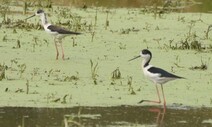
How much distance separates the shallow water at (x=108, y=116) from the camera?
23.5 feet

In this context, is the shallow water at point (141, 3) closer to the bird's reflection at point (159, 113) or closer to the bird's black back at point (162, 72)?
the bird's black back at point (162, 72)

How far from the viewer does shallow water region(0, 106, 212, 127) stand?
716 centimetres

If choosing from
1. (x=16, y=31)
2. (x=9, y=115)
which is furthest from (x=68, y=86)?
(x=16, y=31)

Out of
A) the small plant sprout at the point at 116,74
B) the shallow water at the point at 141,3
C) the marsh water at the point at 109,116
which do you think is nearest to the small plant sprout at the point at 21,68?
the small plant sprout at the point at 116,74

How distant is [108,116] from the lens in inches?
298

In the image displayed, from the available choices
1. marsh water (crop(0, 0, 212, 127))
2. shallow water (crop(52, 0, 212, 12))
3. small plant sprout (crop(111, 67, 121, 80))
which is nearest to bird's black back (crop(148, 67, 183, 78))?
marsh water (crop(0, 0, 212, 127))

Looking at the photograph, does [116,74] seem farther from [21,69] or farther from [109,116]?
[109,116]

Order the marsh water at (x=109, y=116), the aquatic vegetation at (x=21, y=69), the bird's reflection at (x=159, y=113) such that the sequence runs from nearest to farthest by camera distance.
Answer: the marsh water at (x=109, y=116), the bird's reflection at (x=159, y=113), the aquatic vegetation at (x=21, y=69)

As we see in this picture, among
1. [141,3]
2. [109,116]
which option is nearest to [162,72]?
[109,116]

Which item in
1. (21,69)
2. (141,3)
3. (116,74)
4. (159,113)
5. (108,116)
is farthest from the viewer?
(141,3)

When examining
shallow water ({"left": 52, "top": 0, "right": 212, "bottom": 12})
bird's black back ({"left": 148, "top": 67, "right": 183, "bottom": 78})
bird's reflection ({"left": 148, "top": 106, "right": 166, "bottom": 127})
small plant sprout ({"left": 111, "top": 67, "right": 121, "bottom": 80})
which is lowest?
bird's reflection ({"left": 148, "top": 106, "right": 166, "bottom": 127})

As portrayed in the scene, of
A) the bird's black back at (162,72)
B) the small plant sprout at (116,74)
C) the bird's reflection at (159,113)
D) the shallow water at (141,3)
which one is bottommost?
the bird's reflection at (159,113)

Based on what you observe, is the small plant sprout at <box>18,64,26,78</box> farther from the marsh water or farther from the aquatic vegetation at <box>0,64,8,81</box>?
the marsh water

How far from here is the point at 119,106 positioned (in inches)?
317
